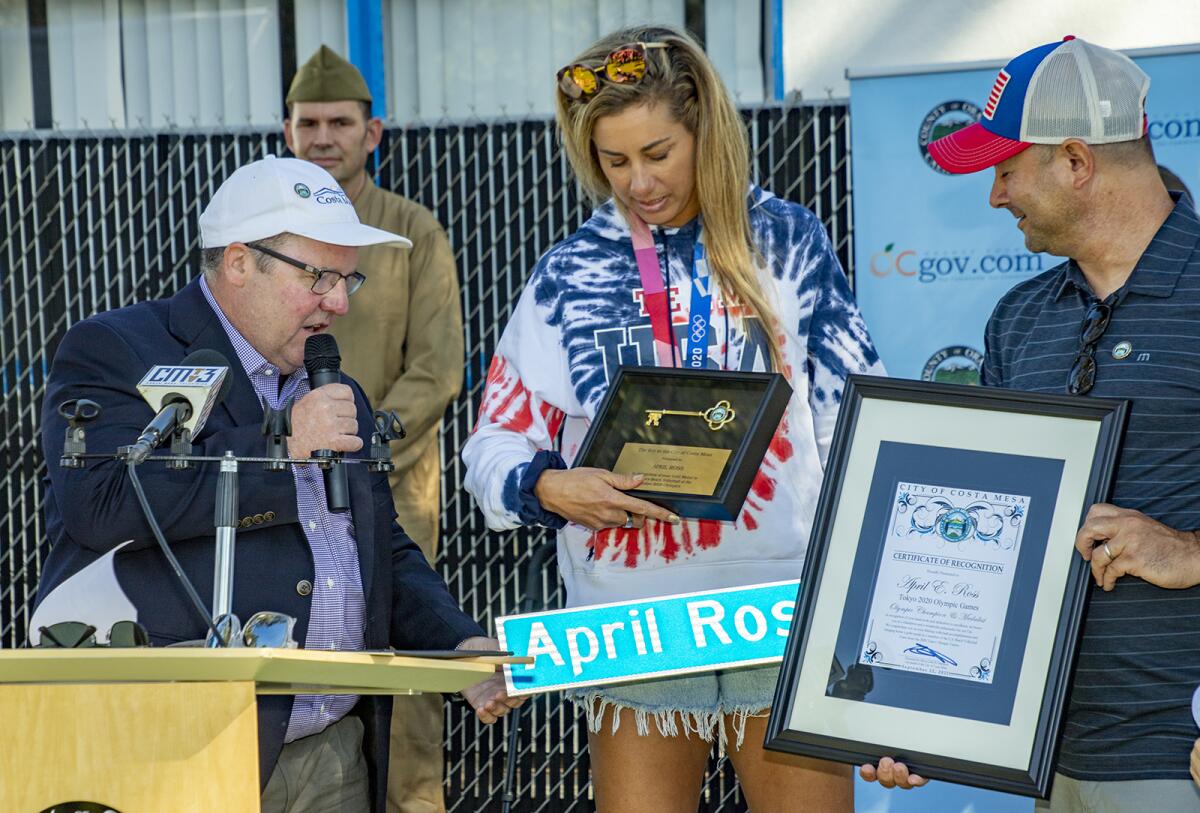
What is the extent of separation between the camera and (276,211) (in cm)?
336

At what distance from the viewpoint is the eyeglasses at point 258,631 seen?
273 centimetres

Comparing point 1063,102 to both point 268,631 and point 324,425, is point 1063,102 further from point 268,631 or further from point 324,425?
point 268,631

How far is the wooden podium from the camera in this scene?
238cm

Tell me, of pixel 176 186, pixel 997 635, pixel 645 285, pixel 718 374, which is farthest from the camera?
pixel 176 186

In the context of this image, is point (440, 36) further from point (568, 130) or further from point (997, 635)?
point (997, 635)

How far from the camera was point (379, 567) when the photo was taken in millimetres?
3479

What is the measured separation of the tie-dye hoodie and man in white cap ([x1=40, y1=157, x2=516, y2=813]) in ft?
1.02

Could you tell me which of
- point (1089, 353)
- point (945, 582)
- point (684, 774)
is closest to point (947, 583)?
point (945, 582)

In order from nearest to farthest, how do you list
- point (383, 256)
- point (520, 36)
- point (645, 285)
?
1. point (645, 285)
2. point (383, 256)
3. point (520, 36)

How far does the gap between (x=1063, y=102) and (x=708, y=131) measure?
0.81m

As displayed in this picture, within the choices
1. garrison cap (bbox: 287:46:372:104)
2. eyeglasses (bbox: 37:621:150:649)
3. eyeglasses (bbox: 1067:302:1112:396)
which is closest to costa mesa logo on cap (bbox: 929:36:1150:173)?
eyeglasses (bbox: 1067:302:1112:396)

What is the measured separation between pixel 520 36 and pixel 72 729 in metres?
6.02

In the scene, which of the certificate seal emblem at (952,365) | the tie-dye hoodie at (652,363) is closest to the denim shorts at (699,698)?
the tie-dye hoodie at (652,363)

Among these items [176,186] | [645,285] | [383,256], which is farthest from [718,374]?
[176,186]
